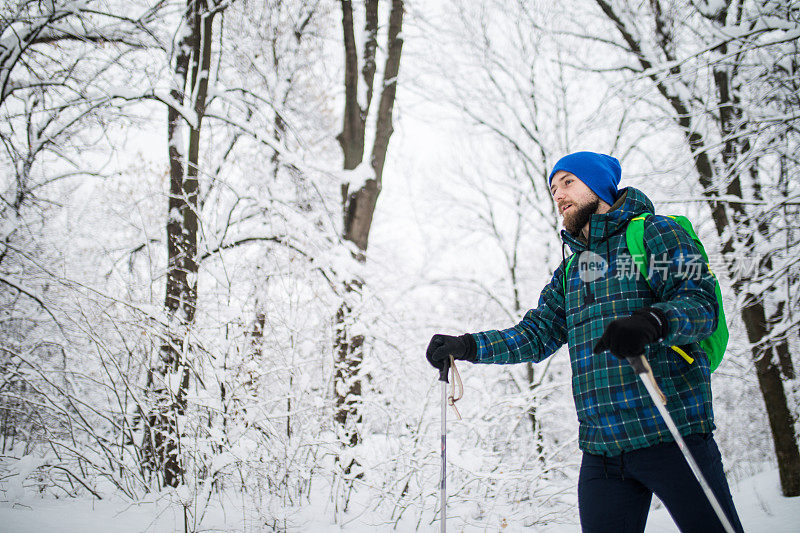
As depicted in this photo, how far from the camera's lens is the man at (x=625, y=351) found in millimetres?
1310

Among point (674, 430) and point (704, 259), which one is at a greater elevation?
point (704, 259)

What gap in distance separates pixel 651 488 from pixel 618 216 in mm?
922

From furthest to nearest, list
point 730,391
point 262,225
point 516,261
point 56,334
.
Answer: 1. point 730,391
2. point 516,261
3. point 262,225
4. point 56,334

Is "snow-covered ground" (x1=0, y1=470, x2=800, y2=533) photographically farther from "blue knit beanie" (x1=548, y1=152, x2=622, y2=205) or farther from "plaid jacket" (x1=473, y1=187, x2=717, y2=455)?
"blue knit beanie" (x1=548, y1=152, x2=622, y2=205)

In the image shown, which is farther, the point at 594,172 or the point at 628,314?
the point at 594,172

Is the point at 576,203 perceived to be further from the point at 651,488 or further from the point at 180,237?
the point at 180,237

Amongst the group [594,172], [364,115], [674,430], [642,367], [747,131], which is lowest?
[674,430]

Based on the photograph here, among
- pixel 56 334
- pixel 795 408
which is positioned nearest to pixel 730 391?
pixel 795 408

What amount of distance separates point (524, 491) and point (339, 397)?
1774mm

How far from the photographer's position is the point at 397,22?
17.7ft

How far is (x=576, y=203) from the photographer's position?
5.83ft

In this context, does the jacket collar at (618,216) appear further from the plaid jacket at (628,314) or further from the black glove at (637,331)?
the black glove at (637,331)

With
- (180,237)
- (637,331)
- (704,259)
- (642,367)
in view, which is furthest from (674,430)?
(180,237)

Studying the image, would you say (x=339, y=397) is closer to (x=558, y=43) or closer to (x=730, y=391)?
(x=558, y=43)
